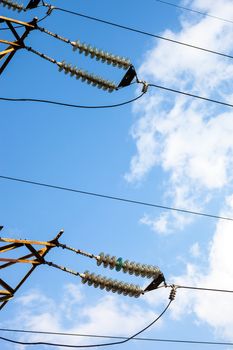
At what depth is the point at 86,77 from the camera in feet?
46.4

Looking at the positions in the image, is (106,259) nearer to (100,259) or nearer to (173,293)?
(100,259)

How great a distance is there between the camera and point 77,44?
14375 mm

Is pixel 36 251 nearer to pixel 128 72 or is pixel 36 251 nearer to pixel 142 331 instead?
pixel 142 331

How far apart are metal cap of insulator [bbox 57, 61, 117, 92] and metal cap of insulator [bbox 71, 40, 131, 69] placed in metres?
0.55

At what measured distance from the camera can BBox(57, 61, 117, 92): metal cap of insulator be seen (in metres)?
14.1

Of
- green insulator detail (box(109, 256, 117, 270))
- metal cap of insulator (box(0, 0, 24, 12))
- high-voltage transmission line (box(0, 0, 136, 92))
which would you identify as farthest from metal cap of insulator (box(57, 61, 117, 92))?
green insulator detail (box(109, 256, 117, 270))

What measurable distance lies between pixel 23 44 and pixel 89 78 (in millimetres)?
2121

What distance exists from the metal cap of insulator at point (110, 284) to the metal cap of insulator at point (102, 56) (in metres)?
6.52

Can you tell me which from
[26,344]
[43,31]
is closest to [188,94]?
[43,31]

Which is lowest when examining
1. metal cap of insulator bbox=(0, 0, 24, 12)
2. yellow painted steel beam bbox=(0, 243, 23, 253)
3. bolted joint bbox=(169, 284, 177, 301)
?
yellow painted steel beam bbox=(0, 243, 23, 253)

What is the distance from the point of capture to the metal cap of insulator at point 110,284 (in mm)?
10805

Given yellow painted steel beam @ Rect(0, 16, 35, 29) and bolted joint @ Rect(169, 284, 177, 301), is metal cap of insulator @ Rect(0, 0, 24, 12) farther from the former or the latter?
bolted joint @ Rect(169, 284, 177, 301)

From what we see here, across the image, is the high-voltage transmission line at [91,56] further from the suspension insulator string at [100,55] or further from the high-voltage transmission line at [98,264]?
the high-voltage transmission line at [98,264]

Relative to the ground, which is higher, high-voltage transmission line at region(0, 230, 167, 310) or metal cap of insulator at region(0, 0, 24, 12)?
metal cap of insulator at region(0, 0, 24, 12)
